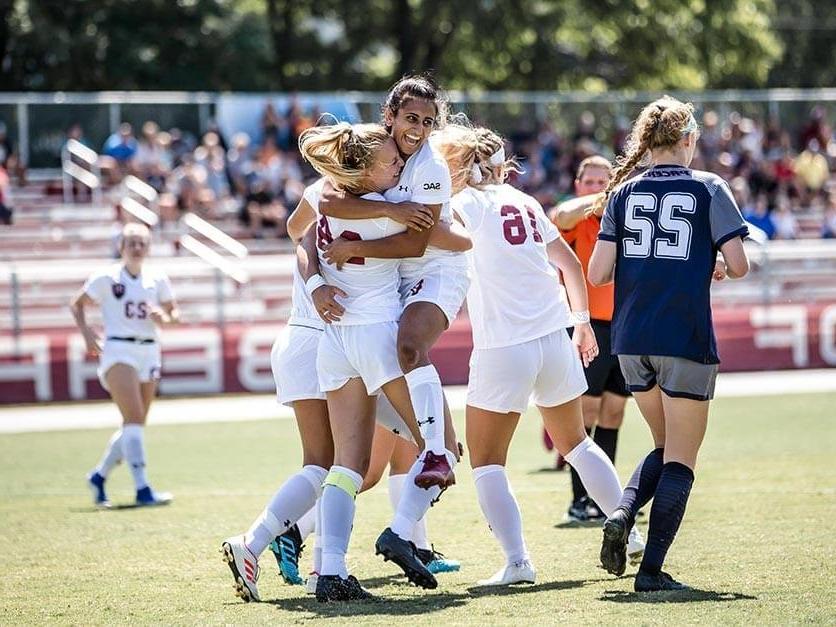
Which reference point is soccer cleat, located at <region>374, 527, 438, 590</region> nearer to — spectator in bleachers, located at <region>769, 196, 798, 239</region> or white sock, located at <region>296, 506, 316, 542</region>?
white sock, located at <region>296, 506, 316, 542</region>

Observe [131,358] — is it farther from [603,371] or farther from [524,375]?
[524,375]

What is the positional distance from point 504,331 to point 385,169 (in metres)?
0.96

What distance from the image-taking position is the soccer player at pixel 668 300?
6.16 m

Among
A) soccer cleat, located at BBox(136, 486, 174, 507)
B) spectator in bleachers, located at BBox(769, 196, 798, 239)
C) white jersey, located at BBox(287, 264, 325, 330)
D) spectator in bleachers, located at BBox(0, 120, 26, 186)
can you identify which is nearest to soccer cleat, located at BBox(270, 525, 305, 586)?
white jersey, located at BBox(287, 264, 325, 330)

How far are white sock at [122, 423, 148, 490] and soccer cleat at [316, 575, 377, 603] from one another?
13.9 feet

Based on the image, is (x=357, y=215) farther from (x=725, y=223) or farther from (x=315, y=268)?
(x=725, y=223)

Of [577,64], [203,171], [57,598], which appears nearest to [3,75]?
[203,171]

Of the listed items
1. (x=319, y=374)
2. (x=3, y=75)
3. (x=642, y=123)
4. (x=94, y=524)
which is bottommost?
(x=94, y=524)

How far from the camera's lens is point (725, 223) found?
6160 mm

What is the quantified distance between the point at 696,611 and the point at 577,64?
31.8m

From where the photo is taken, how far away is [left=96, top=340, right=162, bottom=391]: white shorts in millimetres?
10281

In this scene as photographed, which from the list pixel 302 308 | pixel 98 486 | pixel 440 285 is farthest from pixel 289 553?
pixel 98 486

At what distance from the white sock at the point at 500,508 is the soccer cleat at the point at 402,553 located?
2.15 ft

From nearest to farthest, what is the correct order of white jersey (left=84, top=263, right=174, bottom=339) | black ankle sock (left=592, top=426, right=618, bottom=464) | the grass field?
the grass field
black ankle sock (left=592, top=426, right=618, bottom=464)
white jersey (left=84, top=263, right=174, bottom=339)
